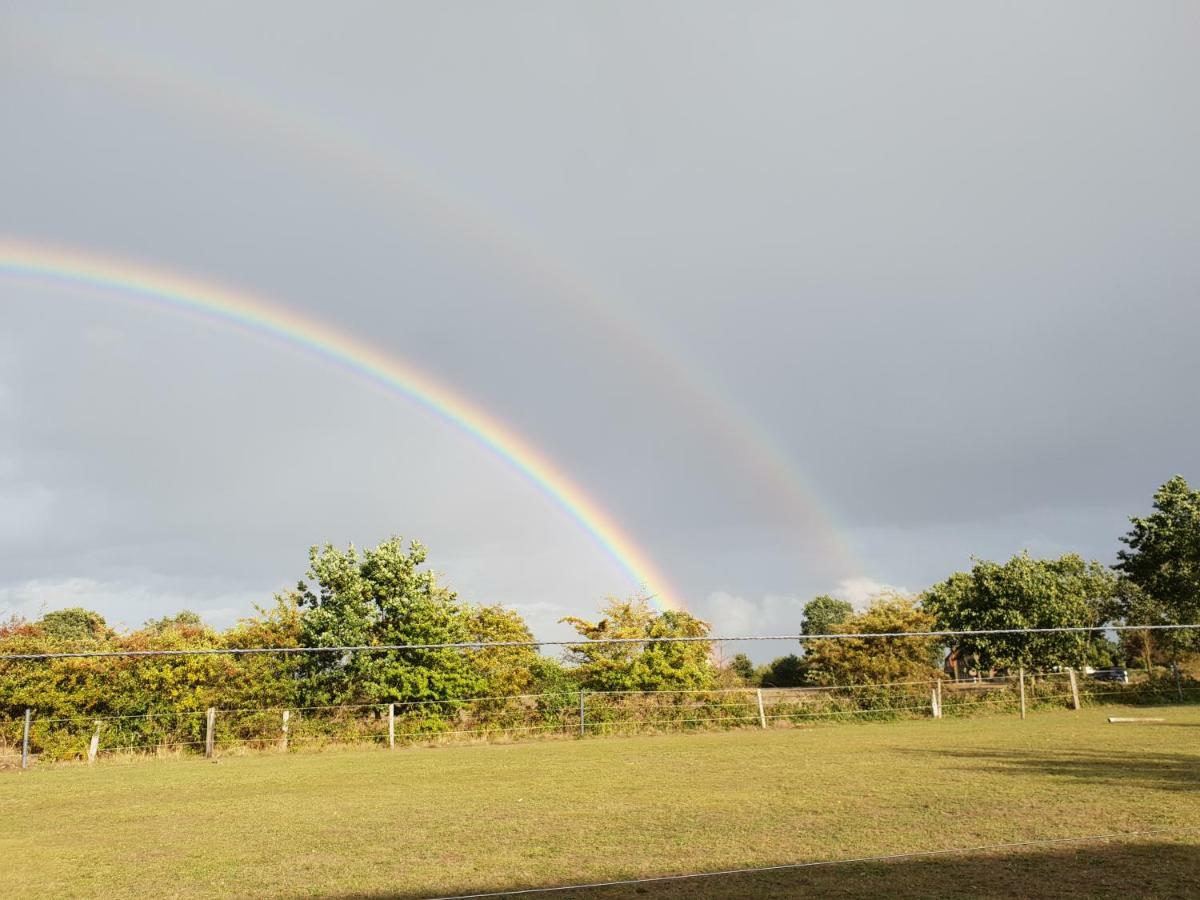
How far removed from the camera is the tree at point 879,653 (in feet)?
79.3

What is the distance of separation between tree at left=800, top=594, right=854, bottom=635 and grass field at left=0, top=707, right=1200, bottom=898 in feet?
213

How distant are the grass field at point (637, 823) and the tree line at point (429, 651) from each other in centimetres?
433

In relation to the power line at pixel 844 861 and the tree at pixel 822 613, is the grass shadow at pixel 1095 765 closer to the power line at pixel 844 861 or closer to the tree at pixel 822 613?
the power line at pixel 844 861

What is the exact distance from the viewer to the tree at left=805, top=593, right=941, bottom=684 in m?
24.2

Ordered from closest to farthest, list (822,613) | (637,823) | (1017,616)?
(637,823) < (1017,616) < (822,613)

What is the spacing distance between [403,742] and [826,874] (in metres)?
14.9

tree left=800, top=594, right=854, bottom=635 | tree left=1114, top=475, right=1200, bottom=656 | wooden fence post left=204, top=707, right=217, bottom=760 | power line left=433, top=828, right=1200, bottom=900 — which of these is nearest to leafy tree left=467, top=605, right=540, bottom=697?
wooden fence post left=204, top=707, right=217, bottom=760

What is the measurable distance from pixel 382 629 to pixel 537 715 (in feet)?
14.8

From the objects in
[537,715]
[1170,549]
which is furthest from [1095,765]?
[1170,549]

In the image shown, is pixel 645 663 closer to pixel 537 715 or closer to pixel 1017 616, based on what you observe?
pixel 537 715

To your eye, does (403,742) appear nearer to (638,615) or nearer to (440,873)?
(638,615)

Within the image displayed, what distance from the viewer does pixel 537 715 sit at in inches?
779

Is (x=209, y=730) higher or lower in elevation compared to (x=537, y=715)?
higher

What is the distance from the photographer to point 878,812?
7.11 meters
